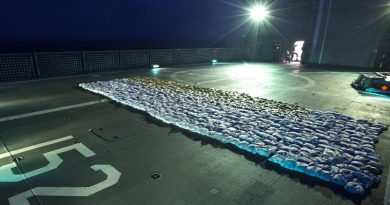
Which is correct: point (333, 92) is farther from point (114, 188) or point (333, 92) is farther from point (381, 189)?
point (114, 188)

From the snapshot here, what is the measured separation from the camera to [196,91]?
847cm

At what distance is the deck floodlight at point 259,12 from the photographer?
74.9 ft

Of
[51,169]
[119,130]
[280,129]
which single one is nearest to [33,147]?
[51,169]

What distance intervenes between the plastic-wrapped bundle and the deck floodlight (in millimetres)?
17919

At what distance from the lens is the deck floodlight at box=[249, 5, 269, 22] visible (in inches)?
899

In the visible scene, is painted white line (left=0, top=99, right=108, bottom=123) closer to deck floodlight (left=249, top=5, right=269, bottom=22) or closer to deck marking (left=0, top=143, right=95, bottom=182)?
deck marking (left=0, top=143, right=95, bottom=182)

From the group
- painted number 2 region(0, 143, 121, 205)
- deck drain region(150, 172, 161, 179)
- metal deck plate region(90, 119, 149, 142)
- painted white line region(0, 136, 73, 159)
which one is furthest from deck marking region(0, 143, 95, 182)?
deck drain region(150, 172, 161, 179)

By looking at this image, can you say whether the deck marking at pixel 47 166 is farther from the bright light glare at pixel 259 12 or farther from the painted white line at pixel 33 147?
the bright light glare at pixel 259 12

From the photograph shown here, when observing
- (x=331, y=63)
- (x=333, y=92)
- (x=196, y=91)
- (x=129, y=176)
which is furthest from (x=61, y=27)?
(x=331, y=63)

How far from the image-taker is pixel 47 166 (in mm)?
3506

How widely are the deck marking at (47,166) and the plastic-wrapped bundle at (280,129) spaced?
1943 millimetres

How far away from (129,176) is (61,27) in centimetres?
1037

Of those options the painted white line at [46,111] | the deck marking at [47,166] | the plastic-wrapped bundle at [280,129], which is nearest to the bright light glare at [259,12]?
the plastic-wrapped bundle at [280,129]

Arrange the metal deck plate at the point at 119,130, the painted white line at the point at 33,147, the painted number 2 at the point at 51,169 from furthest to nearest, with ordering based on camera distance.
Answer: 1. the metal deck plate at the point at 119,130
2. the painted white line at the point at 33,147
3. the painted number 2 at the point at 51,169
